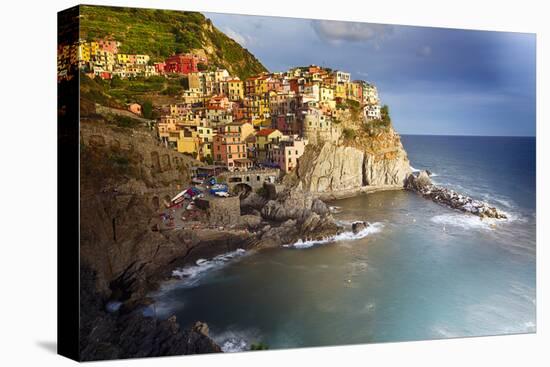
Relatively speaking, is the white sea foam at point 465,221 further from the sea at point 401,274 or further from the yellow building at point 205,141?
the yellow building at point 205,141

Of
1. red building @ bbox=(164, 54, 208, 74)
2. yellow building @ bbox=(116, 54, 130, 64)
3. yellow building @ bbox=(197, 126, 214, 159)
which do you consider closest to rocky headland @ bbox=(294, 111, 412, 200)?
yellow building @ bbox=(197, 126, 214, 159)

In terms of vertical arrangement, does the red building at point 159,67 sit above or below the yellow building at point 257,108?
above

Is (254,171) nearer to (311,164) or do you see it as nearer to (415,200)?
(311,164)

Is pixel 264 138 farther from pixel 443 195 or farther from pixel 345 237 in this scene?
pixel 443 195

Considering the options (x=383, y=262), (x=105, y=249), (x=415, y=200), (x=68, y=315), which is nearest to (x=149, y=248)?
(x=105, y=249)

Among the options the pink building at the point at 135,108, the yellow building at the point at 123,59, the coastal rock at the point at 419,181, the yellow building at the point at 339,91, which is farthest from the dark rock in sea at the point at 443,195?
the yellow building at the point at 123,59
